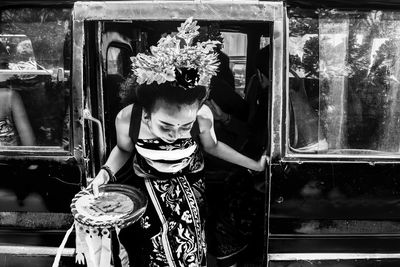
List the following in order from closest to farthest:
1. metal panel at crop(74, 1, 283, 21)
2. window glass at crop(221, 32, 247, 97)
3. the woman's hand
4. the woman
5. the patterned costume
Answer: metal panel at crop(74, 1, 283, 21) → the woman → the woman's hand → the patterned costume → window glass at crop(221, 32, 247, 97)

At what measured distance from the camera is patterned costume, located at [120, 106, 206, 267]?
2.70 metres

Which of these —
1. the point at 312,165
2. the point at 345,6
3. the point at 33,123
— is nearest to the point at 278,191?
the point at 312,165

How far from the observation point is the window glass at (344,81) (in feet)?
8.46

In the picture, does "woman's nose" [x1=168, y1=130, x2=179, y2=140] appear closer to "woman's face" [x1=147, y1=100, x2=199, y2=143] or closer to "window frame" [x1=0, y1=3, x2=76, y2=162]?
"woman's face" [x1=147, y1=100, x2=199, y2=143]

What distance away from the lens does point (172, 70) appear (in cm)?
247

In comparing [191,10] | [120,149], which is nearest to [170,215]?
[120,149]

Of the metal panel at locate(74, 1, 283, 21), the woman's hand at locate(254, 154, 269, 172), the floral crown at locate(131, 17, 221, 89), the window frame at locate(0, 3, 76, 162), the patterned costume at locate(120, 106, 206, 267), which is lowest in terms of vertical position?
the patterned costume at locate(120, 106, 206, 267)

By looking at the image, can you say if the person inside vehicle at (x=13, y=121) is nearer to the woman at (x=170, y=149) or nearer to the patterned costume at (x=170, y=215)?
the woman at (x=170, y=149)

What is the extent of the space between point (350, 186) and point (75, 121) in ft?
5.34

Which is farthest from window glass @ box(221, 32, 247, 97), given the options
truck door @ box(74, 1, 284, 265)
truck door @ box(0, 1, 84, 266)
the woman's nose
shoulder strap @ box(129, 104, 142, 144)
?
truck door @ box(0, 1, 84, 266)

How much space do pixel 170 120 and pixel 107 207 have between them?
606mm

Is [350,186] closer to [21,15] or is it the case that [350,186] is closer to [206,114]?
[206,114]

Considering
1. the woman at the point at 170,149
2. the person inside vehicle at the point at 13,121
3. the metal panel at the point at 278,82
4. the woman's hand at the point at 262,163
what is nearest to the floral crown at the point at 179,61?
the woman at the point at 170,149

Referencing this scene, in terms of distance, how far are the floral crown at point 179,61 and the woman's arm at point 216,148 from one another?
23 centimetres
